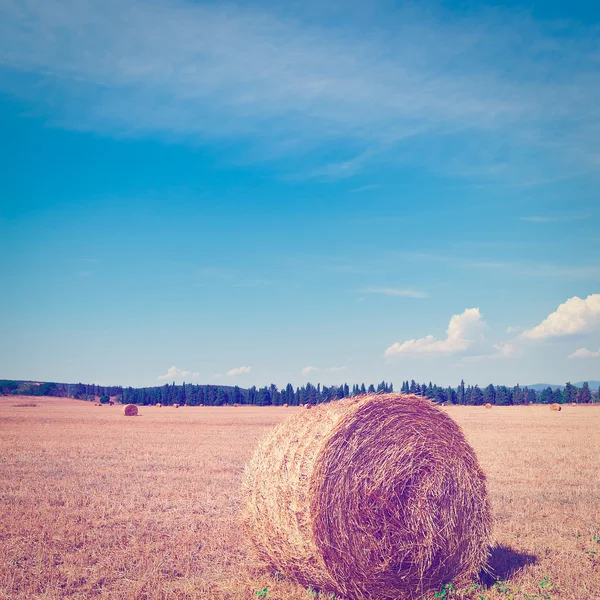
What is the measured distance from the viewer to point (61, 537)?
8.60 meters

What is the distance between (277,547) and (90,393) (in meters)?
154

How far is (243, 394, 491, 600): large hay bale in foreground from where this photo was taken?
6.73 meters

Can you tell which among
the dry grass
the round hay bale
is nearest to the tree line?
the round hay bale

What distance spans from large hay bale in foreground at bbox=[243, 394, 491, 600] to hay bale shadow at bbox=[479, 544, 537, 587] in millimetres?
204

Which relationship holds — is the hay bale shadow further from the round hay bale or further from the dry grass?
the round hay bale

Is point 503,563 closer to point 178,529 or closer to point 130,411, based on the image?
point 178,529

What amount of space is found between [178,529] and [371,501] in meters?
3.82

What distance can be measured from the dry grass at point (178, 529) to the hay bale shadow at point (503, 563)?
0.02 m

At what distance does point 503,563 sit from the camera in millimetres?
7750

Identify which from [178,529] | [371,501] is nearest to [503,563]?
[371,501]

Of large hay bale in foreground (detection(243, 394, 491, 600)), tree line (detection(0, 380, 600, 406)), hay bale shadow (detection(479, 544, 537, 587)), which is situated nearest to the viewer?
large hay bale in foreground (detection(243, 394, 491, 600))

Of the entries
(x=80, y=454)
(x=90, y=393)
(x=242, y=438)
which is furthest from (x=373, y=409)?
(x=90, y=393)

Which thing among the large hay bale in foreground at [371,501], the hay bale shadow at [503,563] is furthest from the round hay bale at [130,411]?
the hay bale shadow at [503,563]

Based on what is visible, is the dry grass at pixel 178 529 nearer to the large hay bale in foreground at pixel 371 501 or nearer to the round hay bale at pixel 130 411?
the large hay bale in foreground at pixel 371 501
